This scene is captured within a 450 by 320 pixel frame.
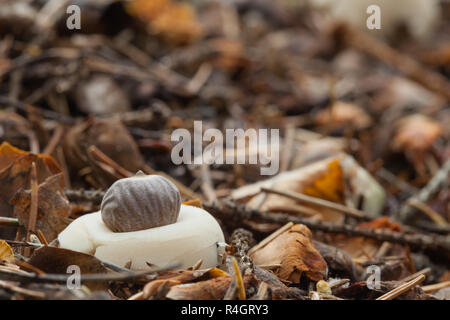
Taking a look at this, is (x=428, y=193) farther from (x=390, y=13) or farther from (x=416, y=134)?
(x=390, y=13)

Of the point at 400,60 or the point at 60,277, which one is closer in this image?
the point at 60,277

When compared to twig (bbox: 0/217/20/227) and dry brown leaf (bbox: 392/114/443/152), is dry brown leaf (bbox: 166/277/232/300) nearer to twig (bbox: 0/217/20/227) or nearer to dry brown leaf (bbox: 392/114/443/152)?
twig (bbox: 0/217/20/227)

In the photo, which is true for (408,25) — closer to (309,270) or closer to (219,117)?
(219,117)

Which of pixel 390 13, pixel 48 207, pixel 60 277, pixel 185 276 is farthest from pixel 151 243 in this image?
pixel 390 13

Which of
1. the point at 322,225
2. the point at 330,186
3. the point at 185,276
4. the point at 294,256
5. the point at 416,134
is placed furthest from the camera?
the point at 416,134

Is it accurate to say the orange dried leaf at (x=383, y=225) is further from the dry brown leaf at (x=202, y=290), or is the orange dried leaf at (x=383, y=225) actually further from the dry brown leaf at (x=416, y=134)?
the dry brown leaf at (x=416, y=134)

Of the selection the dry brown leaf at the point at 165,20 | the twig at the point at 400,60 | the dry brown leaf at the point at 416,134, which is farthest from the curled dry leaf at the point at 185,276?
the twig at the point at 400,60
